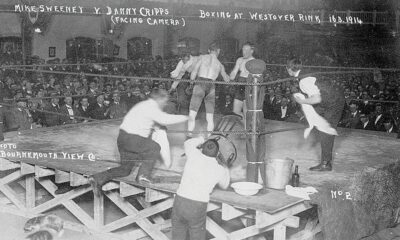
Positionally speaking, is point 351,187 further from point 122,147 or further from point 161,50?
point 161,50

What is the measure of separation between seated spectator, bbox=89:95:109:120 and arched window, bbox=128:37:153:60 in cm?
1119

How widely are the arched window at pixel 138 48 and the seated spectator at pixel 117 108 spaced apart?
10.5m

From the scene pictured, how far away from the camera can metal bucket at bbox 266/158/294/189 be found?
18.7ft

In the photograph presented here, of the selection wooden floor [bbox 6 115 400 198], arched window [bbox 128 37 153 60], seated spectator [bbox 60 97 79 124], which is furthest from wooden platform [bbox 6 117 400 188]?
arched window [bbox 128 37 153 60]

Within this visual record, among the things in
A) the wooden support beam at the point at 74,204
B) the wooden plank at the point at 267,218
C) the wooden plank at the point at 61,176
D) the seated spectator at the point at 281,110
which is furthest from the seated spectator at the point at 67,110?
the wooden plank at the point at 267,218

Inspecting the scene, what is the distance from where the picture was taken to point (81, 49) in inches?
861

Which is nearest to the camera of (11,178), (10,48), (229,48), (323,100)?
(323,100)

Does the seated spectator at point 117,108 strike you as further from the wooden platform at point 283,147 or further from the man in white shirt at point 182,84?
the wooden platform at point 283,147

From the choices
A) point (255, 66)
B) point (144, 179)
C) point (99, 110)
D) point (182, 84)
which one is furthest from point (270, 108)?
point (255, 66)

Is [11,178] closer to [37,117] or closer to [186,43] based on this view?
[37,117]

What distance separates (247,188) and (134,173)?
5.19 ft

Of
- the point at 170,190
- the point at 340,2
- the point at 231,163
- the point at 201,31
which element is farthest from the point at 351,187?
the point at 340,2

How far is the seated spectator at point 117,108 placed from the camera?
1226 centimetres

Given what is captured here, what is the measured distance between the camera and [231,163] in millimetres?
6602
